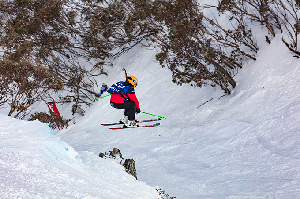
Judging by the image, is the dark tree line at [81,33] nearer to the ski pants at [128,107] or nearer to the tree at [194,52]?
the tree at [194,52]

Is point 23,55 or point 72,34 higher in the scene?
point 72,34

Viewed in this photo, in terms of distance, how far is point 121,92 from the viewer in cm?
814

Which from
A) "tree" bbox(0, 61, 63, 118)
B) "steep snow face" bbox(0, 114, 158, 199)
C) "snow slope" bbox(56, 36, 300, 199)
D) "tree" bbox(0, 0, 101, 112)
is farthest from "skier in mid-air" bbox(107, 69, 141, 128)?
"tree" bbox(0, 0, 101, 112)

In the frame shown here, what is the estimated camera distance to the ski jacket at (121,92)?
8086mm

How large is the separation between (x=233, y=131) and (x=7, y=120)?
16.2ft

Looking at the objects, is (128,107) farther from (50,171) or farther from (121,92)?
(50,171)

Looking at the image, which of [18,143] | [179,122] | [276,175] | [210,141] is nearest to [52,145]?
[18,143]

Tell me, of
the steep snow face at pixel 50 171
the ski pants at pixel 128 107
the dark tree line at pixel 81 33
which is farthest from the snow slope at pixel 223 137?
the dark tree line at pixel 81 33

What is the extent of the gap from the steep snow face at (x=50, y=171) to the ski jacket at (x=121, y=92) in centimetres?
384

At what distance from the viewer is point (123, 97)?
816 centimetres

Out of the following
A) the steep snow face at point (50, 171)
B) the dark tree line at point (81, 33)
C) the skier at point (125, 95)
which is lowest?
the steep snow face at point (50, 171)

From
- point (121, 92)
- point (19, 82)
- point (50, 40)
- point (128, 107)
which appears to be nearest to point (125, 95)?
point (121, 92)

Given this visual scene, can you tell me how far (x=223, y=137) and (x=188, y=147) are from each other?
0.87 metres

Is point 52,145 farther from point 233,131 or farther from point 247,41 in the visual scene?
point 247,41
